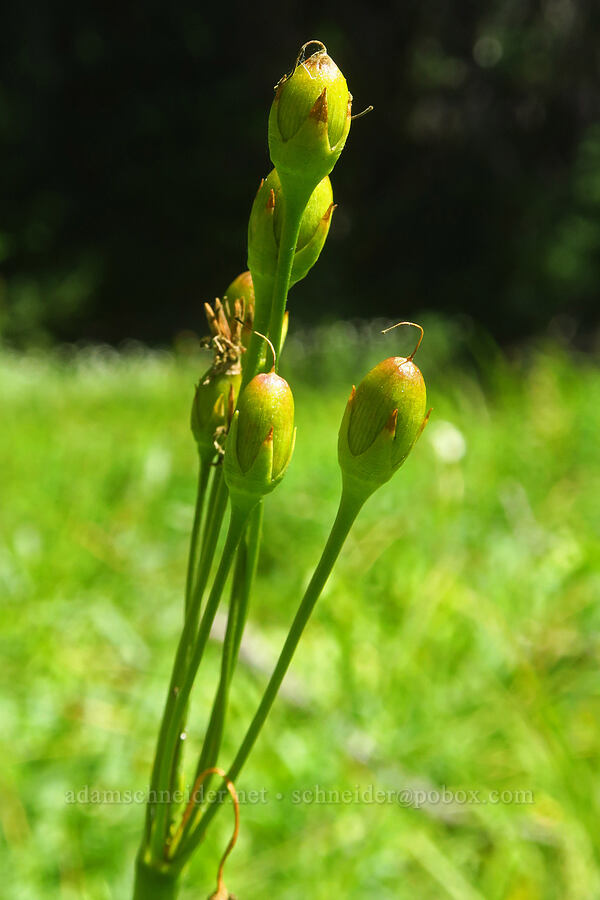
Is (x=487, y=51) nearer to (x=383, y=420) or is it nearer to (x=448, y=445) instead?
(x=448, y=445)

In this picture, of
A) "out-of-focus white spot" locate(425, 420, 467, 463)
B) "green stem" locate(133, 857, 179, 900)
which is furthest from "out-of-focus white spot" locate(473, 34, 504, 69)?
"green stem" locate(133, 857, 179, 900)

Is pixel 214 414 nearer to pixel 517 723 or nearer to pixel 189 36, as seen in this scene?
pixel 517 723

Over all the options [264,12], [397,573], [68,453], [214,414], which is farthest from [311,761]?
[264,12]

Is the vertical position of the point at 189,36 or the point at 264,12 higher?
the point at 264,12

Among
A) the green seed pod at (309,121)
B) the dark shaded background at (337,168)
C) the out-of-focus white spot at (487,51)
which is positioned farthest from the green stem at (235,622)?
the out-of-focus white spot at (487,51)

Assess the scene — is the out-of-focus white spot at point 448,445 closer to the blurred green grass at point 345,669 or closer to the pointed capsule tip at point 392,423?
the blurred green grass at point 345,669

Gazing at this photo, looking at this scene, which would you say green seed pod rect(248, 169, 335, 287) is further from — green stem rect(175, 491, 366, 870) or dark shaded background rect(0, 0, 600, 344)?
dark shaded background rect(0, 0, 600, 344)

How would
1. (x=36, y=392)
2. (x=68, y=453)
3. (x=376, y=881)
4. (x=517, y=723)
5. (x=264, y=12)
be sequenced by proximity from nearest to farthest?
(x=376, y=881), (x=517, y=723), (x=68, y=453), (x=36, y=392), (x=264, y=12)
